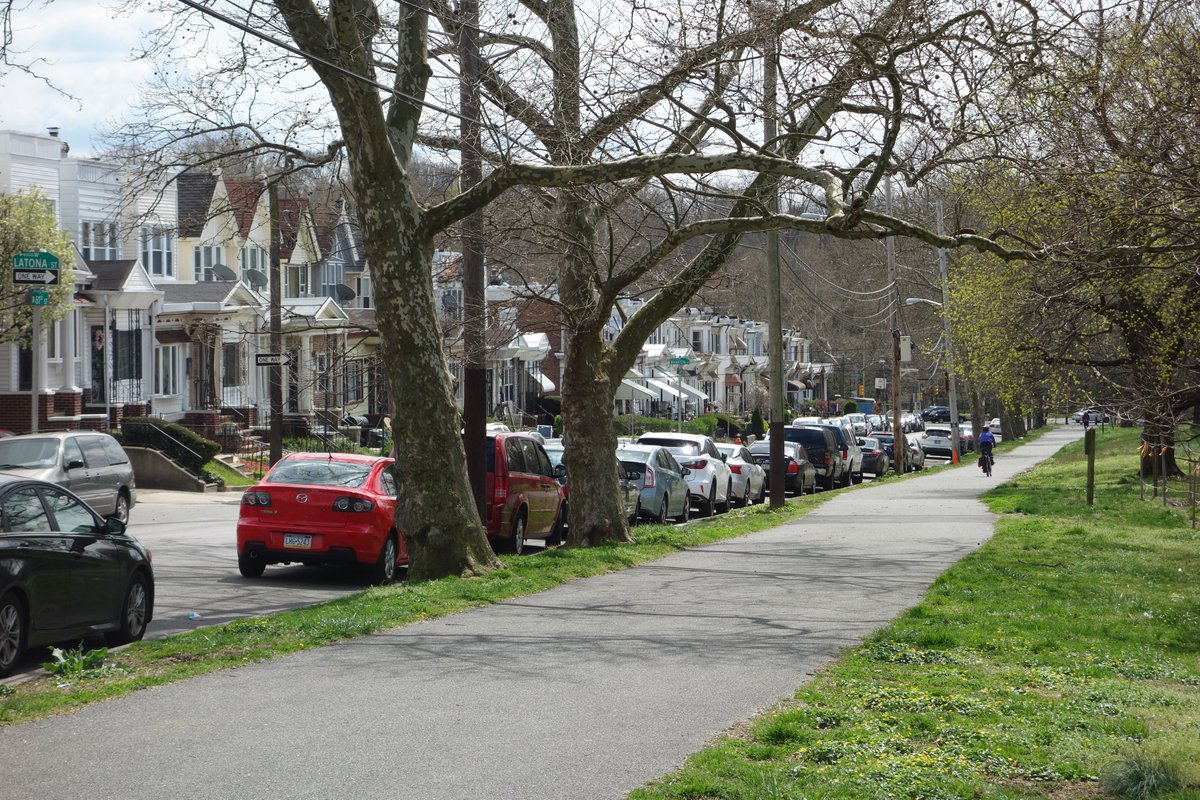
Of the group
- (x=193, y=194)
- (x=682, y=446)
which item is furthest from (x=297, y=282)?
(x=682, y=446)

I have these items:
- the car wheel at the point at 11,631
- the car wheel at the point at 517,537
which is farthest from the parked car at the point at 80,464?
the car wheel at the point at 11,631

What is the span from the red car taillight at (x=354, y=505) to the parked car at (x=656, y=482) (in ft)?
31.0

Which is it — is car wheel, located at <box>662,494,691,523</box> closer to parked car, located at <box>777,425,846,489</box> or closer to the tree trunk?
the tree trunk

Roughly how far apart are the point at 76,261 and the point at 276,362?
1073 cm

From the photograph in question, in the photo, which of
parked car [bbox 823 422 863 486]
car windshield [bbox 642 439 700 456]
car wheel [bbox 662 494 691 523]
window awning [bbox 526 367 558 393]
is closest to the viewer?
car wheel [bbox 662 494 691 523]

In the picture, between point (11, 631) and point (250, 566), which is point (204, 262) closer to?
point (250, 566)

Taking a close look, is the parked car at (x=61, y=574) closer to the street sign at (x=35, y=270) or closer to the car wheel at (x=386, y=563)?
the car wheel at (x=386, y=563)

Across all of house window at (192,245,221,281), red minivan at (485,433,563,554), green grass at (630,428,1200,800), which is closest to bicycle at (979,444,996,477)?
red minivan at (485,433,563,554)

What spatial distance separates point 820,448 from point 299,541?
26365 millimetres

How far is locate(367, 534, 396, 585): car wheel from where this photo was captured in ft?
52.9

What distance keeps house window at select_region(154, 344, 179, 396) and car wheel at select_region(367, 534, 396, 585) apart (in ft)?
94.4

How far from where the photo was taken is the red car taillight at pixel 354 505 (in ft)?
52.4

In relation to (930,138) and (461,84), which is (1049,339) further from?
(461,84)

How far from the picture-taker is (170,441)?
116 ft
